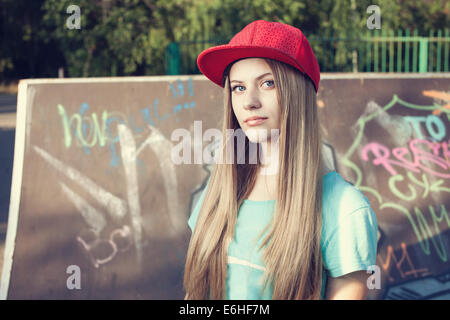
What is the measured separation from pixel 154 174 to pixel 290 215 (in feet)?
7.62

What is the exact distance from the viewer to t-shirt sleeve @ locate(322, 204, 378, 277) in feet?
3.97

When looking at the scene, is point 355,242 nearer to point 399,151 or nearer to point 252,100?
point 252,100

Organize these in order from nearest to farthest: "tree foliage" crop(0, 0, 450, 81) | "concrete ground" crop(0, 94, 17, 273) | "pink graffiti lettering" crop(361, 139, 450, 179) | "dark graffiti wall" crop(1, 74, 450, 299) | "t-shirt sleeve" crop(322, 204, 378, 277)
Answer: "t-shirt sleeve" crop(322, 204, 378, 277)
"dark graffiti wall" crop(1, 74, 450, 299)
"pink graffiti lettering" crop(361, 139, 450, 179)
"concrete ground" crop(0, 94, 17, 273)
"tree foliage" crop(0, 0, 450, 81)

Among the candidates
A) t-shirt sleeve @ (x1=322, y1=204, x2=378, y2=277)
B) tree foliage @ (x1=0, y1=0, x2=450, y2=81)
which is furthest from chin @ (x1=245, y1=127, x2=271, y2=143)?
tree foliage @ (x1=0, y1=0, x2=450, y2=81)

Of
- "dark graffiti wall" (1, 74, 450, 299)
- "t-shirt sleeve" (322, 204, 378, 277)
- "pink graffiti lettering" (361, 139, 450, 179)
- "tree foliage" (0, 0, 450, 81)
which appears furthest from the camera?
"tree foliage" (0, 0, 450, 81)

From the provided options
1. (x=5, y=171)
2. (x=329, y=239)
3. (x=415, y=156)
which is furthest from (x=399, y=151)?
(x=5, y=171)

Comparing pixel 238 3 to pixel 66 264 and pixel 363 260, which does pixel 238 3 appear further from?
pixel 363 260

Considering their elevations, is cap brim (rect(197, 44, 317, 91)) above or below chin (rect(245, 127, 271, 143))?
above

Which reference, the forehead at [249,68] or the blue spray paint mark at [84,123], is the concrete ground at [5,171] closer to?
the blue spray paint mark at [84,123]

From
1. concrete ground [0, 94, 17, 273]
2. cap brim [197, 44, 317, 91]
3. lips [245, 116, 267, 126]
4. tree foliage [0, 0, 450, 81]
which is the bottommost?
concrete ground [0, 94, 17, 273]

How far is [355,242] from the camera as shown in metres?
1.21

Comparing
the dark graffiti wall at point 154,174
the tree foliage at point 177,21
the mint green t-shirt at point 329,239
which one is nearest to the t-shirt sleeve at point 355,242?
the mint green t-shirt at point 329,239

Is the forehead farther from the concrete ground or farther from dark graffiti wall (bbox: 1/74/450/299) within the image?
the concrete ground
